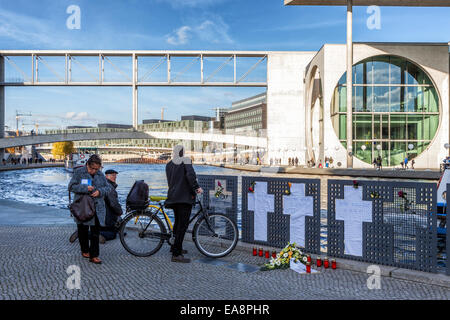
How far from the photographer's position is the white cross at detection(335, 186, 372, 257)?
621 cm

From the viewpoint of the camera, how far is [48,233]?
9102mm

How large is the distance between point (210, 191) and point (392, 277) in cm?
355

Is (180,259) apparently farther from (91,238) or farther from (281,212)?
(281,212)

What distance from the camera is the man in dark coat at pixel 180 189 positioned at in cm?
658

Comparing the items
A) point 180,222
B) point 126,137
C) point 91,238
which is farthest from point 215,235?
point 126,137

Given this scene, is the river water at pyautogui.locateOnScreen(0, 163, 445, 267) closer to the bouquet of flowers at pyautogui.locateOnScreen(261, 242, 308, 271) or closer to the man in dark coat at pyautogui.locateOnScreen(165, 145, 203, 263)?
the bouquet of flowers at pyautogui.locateOnScreen(261, 242, 308, 271)

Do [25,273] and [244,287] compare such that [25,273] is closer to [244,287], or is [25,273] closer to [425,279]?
[244,287]

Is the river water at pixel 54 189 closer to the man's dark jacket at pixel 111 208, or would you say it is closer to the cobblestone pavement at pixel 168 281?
the cobblestone pavement at pixel 168 281

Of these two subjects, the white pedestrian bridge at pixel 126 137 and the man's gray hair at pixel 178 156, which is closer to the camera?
the man's gray hair at pixel 178 156

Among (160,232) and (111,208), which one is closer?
(160,232)

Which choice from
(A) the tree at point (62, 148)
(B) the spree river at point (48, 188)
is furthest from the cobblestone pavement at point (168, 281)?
(A) the tree at point (62, 148)

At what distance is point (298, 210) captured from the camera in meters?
6.86

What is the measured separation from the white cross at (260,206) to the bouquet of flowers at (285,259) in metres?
0.94

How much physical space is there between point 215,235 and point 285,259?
127 centimetres
